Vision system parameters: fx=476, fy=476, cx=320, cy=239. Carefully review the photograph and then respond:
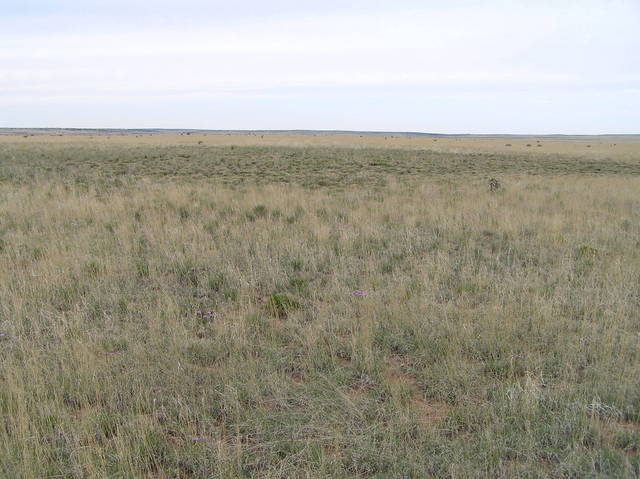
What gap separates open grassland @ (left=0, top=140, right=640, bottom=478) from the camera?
8.98 ft

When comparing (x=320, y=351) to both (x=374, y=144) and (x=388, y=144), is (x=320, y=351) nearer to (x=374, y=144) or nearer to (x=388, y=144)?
(x=374, y=144)

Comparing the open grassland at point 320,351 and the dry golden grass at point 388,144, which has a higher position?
the dry golden grass at point 388,144

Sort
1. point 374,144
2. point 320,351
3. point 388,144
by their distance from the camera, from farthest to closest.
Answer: point 388,144
point 374,144
point 320,351

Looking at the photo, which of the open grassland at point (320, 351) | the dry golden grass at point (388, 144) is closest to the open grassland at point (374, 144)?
the dry golden grass at point (388, 144)

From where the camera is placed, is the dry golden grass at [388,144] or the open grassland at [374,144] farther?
the dry golden grass at [388,144]

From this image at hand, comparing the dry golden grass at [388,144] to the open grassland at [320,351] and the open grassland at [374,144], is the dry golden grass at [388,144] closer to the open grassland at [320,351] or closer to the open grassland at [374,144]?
the open grassland at [374,144]

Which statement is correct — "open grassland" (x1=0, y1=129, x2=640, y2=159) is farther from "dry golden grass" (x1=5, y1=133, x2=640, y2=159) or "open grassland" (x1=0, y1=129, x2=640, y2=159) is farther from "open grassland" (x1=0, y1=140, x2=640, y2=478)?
"open grassland" (x1=0, y1=140, x2=640, y2=478)

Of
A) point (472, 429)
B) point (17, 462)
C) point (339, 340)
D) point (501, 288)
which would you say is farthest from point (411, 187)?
point (17, 462)

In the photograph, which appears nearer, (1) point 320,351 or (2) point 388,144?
(1) point 320,351

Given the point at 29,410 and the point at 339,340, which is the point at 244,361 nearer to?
the point at 339,340

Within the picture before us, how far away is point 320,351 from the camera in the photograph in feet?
13.0

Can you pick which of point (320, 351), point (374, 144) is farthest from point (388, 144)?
point (320, 351)

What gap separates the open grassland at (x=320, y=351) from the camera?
274 centimetres

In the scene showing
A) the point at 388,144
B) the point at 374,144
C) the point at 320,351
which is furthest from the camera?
the point at 388,144
